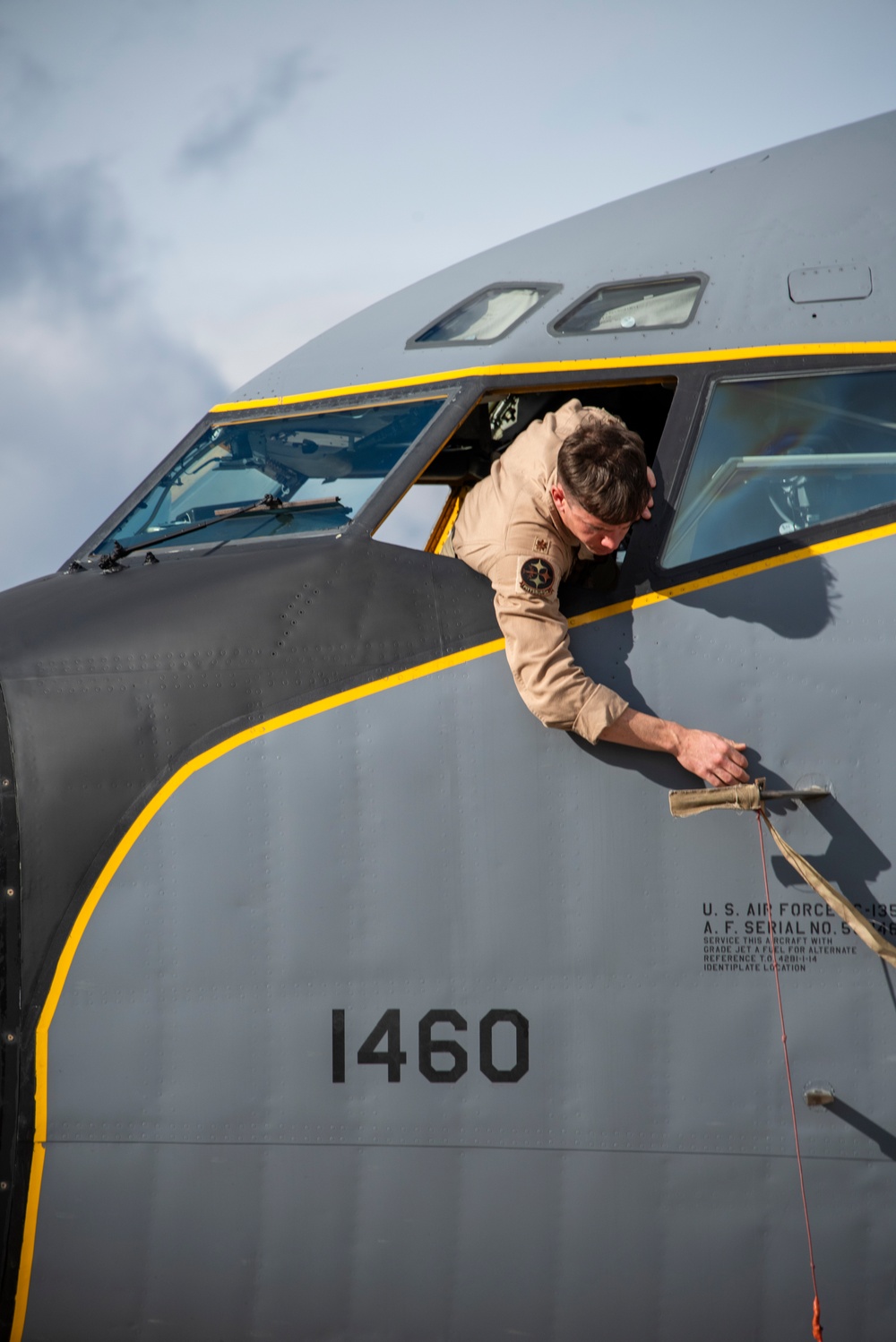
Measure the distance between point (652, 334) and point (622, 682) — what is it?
5.88 feet

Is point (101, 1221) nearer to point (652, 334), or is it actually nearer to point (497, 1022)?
point (497, 1022)

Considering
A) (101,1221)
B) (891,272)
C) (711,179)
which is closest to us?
(101,1221)

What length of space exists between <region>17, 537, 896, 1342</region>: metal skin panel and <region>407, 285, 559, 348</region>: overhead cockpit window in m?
2.07

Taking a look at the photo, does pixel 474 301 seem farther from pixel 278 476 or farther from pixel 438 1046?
pixel 438 1046

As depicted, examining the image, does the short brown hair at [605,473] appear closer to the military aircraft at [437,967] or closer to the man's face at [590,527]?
the man's face at [590,527]

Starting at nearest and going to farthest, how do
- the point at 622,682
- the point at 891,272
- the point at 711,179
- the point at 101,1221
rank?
the point at 101,1221 → the point at 622,682 → the point at 891,272 → the point at 711,179

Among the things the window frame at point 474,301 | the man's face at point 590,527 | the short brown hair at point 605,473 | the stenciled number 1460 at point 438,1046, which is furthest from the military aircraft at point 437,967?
the window frame at point 474,301

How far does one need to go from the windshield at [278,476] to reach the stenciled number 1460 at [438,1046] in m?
2.30

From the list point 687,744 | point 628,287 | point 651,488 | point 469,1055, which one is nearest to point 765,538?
point 651,488

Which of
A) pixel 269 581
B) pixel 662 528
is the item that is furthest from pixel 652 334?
pixel 269 581

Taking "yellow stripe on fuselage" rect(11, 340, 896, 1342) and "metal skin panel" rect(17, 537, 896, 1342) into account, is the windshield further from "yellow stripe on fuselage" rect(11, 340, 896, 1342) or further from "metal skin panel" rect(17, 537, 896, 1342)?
"metal skin panel" rect(17, 537, 896, 1342)

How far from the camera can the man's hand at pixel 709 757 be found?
495 centimetres

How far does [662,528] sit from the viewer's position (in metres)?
5.29

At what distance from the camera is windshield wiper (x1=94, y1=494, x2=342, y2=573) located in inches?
225
